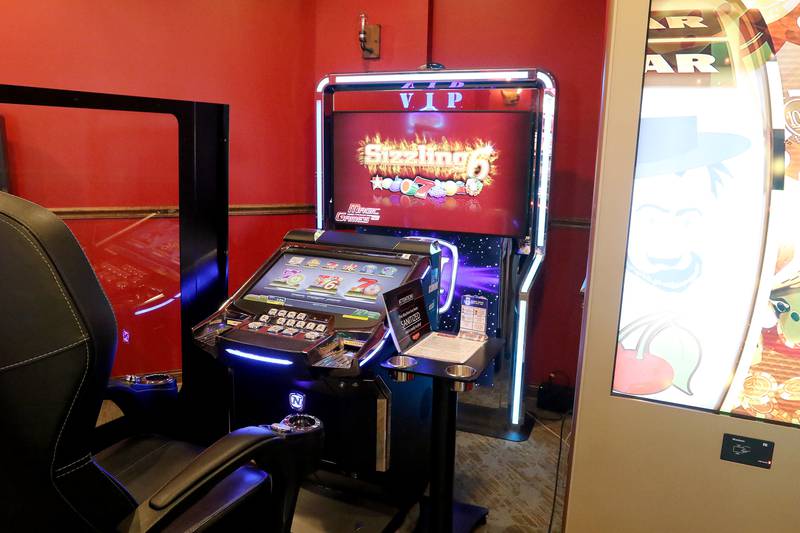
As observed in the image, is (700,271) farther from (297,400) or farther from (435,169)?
(435,169)

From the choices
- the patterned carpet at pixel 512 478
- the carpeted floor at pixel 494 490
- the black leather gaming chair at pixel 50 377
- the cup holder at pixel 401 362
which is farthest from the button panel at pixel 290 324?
the patterned carpet at pixel 512 478

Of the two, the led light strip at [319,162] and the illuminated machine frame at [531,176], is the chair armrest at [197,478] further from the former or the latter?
the led light strip at [319,162]

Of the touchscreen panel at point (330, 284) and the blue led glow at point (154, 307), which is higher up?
the touchscreen panel at point (330, 284)

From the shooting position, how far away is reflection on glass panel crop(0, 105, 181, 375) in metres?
3.01

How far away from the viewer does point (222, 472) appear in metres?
1.28

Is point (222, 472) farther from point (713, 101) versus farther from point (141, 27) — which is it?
point (141, 27)

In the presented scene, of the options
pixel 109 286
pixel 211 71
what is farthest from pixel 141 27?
pixel 109 286

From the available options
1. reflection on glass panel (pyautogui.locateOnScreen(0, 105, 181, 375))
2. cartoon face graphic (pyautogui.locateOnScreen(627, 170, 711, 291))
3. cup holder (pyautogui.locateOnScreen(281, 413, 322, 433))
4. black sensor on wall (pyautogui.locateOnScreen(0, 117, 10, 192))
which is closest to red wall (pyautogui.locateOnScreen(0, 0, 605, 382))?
reflection on glass panel (pyautogui.locateOnScreen(0, 105, 181, 375))

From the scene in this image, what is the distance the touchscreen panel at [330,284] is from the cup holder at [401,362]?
30cm

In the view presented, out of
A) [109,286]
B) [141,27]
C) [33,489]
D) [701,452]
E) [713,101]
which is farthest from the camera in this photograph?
[141,27]

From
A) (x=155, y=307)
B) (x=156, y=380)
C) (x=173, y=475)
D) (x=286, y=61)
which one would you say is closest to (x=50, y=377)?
(x=173, y=475)

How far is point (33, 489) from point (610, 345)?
1207mm

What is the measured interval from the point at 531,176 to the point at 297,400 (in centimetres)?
149

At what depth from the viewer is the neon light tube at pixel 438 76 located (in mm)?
2660
